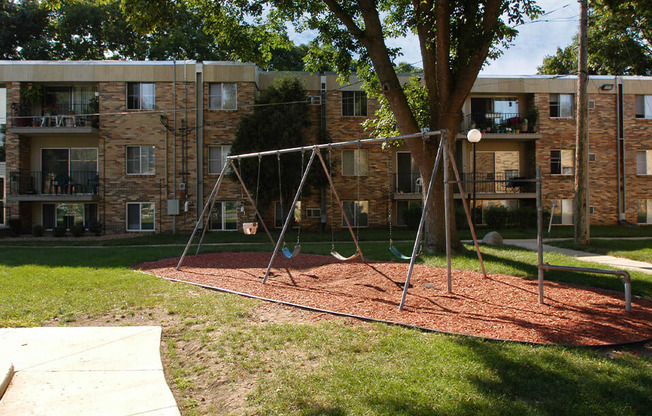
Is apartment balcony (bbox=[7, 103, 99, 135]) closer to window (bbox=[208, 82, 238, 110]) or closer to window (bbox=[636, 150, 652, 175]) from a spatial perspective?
window (bbox=[208, 82, 238, 110])

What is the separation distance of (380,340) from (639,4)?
9.39 metres

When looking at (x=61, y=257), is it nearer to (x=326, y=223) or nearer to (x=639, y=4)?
(x=326, y=223)

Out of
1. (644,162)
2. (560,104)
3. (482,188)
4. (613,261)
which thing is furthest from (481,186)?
(613,261)

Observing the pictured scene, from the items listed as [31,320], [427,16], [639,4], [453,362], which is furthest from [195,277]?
[639,4]

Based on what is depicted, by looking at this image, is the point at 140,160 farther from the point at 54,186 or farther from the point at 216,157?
the point at 54,186

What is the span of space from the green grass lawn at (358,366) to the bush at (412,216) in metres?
17.4

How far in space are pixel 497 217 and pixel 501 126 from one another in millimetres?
4919

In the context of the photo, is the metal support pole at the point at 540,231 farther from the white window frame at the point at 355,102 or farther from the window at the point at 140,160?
the window at the point at 140,160

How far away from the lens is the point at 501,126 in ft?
82.2

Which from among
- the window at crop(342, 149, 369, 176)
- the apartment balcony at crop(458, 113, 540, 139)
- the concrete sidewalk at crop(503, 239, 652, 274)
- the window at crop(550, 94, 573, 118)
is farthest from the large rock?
the window at crop(550, 94, 573, 118)

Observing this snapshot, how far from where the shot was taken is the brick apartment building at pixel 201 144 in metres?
23.4

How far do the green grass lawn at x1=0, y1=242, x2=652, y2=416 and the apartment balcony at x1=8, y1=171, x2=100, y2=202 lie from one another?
17127 millimetres

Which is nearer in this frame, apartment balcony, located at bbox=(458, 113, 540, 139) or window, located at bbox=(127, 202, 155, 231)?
window, located at bbox=(127, 202, 155, 231)

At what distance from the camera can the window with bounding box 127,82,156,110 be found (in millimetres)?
23656
